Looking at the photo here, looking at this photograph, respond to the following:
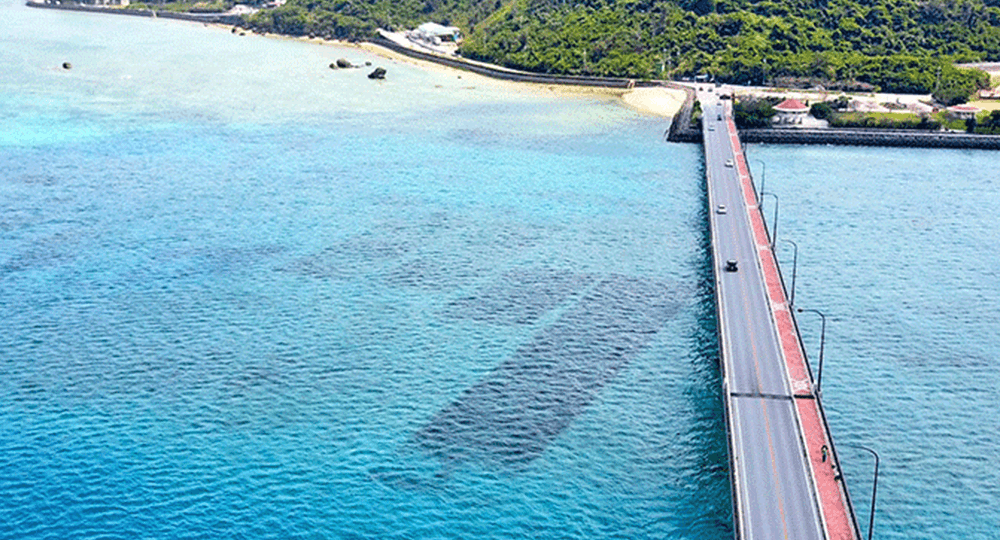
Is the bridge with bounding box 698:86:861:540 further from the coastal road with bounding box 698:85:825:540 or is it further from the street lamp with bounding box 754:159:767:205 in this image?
the street lamp with bounding box 754:159:767:205

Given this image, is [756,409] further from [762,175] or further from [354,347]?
[762,175]

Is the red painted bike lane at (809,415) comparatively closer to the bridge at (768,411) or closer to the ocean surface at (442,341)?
the bridge at (768,411)

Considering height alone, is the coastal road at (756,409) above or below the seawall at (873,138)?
below

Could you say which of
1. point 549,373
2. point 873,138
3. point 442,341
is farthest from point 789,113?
point 549,373

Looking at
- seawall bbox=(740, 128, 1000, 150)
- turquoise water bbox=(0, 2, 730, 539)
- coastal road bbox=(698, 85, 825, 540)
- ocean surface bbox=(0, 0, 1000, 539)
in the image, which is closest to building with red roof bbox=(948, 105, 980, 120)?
seawall bbox=(740, 128, 1000, 150)

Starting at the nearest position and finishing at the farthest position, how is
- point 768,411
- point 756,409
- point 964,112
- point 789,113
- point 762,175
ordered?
point 768,411
point 756,409
point 762,175
point 964,112
point 789,113

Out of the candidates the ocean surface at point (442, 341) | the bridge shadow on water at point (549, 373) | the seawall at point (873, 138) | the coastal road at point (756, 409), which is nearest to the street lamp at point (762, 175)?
the ocean surface at point (442, 341)


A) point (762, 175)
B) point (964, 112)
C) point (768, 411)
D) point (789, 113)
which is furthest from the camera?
point (789, 113)

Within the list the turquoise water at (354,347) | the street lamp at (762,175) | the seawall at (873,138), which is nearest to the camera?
the turquoise water at (354,347)
